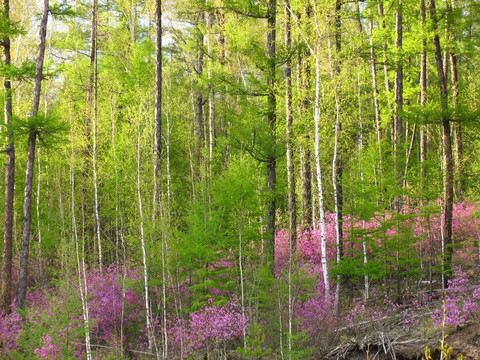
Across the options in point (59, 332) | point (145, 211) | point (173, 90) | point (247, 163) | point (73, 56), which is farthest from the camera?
point (73, 56)

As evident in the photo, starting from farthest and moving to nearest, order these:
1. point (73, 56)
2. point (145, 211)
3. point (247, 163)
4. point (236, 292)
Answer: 1. point (73, 56)
2. point (145, 211)
3. point (247, 163)
4. point (236, 292)

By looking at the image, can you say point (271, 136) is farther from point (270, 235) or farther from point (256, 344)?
point (256, 344)

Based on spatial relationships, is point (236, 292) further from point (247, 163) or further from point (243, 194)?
point (247, 163)

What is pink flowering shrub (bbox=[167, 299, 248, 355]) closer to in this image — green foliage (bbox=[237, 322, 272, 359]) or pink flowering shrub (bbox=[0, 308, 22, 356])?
green foliage (bbox=[237, 322, 272, 359])

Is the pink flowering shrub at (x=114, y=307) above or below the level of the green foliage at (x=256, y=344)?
below

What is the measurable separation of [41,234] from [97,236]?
338 cm

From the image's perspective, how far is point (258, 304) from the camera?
9906mm

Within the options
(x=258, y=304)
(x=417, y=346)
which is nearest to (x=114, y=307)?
(x=258, y=304)

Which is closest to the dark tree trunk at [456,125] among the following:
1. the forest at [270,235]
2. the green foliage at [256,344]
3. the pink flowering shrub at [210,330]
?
the forest at [270,235]

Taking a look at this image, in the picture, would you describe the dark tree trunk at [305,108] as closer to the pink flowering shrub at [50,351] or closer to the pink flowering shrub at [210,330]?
the pink flowering shrub at [210,330]

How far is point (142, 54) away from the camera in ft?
61.3

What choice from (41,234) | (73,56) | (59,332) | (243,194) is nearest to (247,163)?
(243,194)

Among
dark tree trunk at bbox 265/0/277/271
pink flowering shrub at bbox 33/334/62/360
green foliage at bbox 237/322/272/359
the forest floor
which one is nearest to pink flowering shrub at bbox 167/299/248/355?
green foliage at bbox 237/322/272/359

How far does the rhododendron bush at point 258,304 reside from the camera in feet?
28.4
